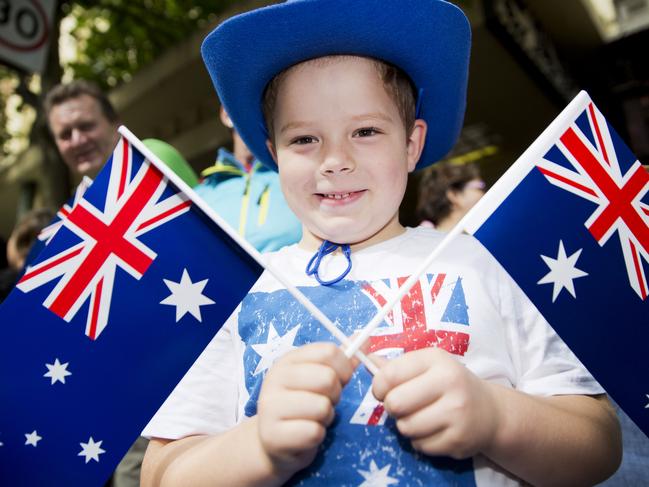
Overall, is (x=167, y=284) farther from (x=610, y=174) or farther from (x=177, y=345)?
(x=610, y=174)

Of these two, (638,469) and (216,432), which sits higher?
(216,432)

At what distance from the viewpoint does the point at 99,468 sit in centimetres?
114

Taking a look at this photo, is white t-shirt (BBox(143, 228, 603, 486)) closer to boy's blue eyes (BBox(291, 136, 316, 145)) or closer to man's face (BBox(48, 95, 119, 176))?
boy's blue eyes (BBox(291, 136, 316, 145))

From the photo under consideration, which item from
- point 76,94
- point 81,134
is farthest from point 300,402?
point 76,94

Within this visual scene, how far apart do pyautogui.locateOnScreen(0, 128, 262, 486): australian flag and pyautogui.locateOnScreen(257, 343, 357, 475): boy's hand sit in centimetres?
32

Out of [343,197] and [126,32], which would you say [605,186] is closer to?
[343,197]

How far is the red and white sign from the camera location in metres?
5.05

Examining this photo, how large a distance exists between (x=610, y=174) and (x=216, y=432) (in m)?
0.98

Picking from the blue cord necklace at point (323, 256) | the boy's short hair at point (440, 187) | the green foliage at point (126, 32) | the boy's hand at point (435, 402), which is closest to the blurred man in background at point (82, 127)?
the boy's short hair at point (440, 187)

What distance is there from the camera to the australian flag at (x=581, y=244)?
1063 millimetres

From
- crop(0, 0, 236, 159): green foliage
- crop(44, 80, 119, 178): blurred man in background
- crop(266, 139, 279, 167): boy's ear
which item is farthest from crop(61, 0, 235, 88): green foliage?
crop(266, 139, 279, 167): boy's ear

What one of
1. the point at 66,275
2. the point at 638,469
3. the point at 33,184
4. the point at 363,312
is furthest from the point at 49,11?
the point at 33,184

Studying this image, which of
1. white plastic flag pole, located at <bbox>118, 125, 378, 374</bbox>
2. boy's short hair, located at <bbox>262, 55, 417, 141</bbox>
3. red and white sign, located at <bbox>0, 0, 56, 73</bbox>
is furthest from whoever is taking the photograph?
red and white sign, located at <bbox>0, 0, 56, 73</bbox>

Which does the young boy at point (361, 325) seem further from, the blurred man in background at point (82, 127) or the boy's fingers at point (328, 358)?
the blurred man in background at point (82, 127)
